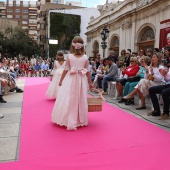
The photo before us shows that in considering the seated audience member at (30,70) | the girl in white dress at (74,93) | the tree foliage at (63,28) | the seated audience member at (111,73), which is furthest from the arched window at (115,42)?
the tree foliage at (63,28)

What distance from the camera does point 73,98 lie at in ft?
13.8

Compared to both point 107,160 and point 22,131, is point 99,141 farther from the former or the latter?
point 22,131

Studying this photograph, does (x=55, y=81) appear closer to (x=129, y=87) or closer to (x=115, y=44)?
(x=129, y=87)

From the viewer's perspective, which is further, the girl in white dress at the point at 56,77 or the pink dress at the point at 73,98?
the girl in white dress at the point at 56,77

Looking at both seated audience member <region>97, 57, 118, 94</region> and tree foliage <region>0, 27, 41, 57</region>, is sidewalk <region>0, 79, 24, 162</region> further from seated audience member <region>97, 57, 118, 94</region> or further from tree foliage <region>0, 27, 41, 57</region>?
tree foliage <region>0, 27, 41, 57</region>

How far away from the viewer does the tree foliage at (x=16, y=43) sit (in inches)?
1568

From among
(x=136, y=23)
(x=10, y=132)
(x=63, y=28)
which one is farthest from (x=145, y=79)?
(x=63, y=28)

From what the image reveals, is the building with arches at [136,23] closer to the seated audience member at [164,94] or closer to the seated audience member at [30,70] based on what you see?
the seated audience member at [30,70]

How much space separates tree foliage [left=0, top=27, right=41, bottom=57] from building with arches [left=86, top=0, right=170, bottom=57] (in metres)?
22.4

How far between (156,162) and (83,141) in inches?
45.5

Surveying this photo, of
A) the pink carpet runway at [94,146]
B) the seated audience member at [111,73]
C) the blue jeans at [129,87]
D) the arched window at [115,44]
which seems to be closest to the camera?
the pink carpet runway at [94,146]

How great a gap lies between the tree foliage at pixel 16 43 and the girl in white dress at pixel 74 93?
37930 mm

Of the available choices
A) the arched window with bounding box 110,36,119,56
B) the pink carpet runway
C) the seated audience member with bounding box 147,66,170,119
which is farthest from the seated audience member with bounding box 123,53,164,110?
the arched window with bounding box 110,36,119,56

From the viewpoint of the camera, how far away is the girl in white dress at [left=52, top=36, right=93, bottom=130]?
419 cm
